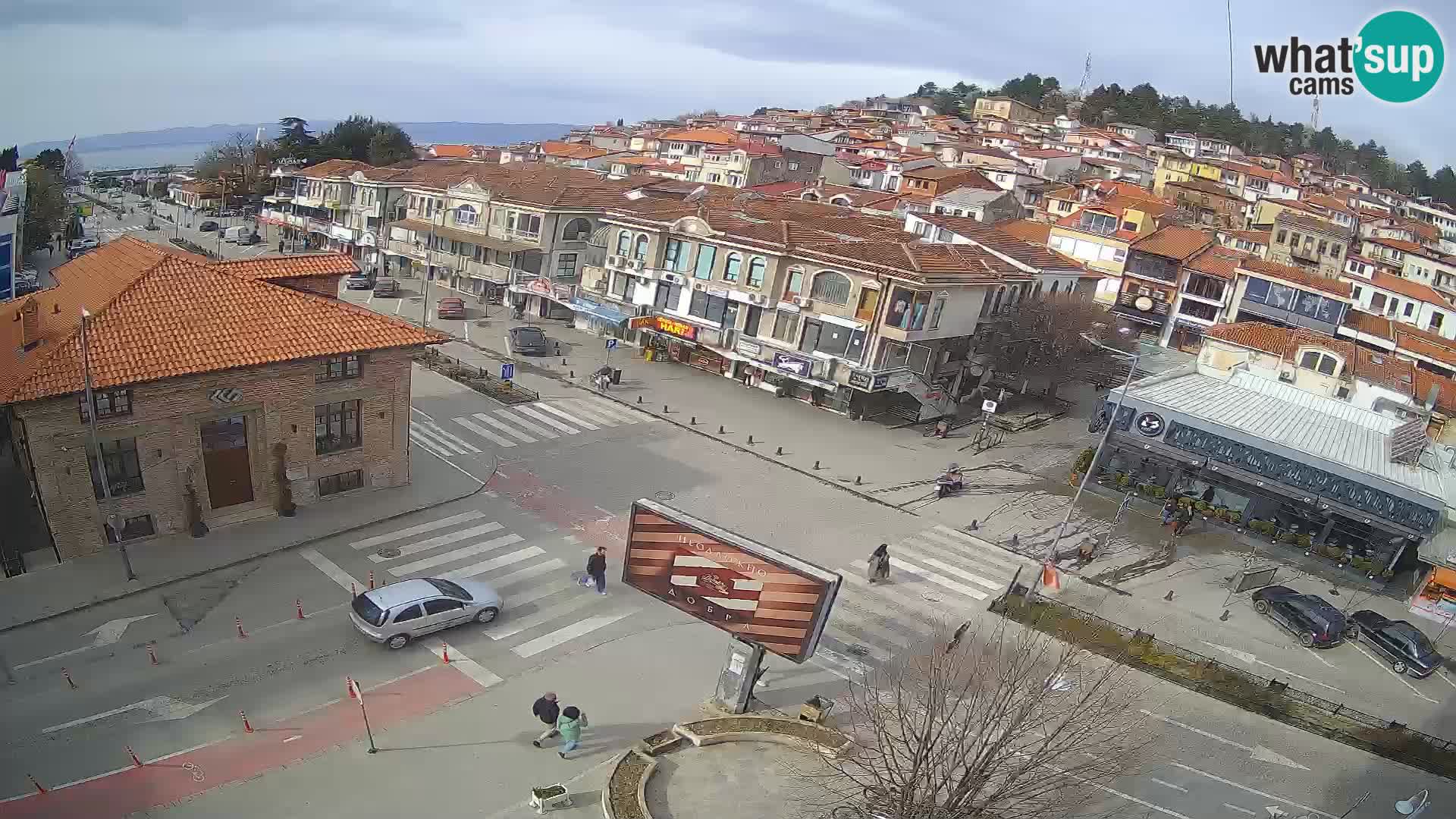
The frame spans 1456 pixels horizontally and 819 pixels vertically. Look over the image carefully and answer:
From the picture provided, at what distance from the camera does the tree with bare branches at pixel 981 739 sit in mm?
13430

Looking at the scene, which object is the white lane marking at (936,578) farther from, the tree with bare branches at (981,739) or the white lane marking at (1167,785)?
the white lane marking at (1167,785)

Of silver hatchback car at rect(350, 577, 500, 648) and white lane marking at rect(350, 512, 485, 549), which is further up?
silver hatchback car at rect(350, 577, 500, 648)

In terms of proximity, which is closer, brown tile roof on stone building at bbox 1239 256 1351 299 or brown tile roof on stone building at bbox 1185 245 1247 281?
brown tile roof on stone building at bbox 1239 256 1351 299

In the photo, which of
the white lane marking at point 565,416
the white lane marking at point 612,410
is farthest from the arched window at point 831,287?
the white lane marking at point 565,416

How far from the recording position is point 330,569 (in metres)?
23.9

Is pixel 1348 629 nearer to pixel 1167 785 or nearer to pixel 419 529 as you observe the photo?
pixel 1167 785

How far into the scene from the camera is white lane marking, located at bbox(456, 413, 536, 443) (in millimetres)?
35688

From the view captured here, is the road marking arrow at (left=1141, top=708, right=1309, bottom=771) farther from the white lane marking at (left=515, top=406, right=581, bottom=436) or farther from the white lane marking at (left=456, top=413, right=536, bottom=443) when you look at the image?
the white lane marking at (left=456, top=413, right=536, bottom=443)

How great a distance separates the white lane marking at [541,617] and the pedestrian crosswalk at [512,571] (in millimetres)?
20

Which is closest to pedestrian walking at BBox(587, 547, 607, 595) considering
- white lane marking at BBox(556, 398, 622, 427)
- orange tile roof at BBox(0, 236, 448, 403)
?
orange tile roof at BBox(0, 236, 448, 403)

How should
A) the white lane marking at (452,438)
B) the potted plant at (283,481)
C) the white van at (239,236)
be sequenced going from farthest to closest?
1. the white van at (239,236)
2. the white lane marking at (452,438)
3. the potted plant at (283,481)

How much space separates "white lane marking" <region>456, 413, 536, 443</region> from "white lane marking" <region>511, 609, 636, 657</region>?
1404cm

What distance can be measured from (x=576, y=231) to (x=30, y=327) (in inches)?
1435

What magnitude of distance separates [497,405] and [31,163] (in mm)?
70216
